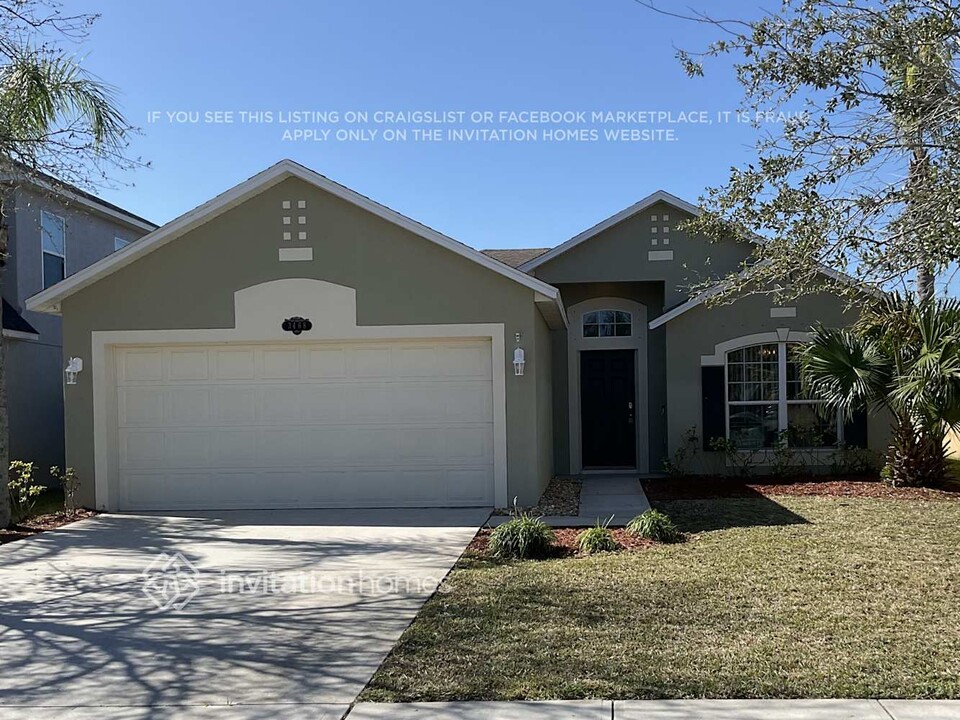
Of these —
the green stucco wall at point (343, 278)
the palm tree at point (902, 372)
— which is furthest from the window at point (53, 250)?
the palm tree at point (902, 372)

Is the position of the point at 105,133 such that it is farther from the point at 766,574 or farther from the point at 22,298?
the point at 766,574

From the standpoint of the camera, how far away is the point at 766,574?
26.1 feet

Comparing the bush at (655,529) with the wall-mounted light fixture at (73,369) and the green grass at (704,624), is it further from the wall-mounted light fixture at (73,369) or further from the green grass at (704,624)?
the wall-mounted light fixture at (73,369)

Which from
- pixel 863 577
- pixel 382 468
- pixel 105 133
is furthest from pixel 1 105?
pixel 863 577

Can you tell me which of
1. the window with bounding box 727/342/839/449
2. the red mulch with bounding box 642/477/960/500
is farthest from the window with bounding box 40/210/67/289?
the window with bounding box 727/342/839/449

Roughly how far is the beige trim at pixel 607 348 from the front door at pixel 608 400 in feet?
0.47

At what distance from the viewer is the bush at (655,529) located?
9.66 m

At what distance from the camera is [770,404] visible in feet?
Answer: 50.5

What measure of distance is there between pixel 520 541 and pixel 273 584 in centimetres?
246

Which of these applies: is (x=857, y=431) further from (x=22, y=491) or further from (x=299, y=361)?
(x=22, y=491)

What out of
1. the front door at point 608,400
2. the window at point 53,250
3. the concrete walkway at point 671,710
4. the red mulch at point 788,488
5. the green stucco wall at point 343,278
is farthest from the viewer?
the window at point 53,250

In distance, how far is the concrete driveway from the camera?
5324 millimetres

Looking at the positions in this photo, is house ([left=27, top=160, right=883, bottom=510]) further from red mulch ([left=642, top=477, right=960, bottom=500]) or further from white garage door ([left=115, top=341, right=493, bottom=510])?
red mulch ([left=642, top=477, right=960, bottom=500])

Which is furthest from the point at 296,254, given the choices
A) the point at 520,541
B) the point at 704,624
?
the point at 704,624
